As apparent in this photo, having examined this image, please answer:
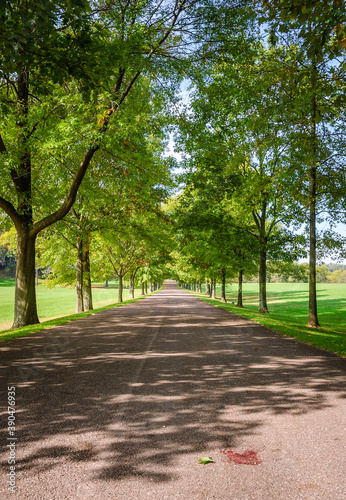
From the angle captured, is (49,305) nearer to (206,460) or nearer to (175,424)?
(175,424)

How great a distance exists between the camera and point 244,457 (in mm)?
2967

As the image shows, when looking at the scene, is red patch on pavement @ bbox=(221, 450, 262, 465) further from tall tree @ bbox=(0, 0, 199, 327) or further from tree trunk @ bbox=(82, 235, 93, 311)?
tree trunk @ bbox=(82, 235, 93, 311)

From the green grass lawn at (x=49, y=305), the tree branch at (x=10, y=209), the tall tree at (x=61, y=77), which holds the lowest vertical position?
the green grass lawn at (x=49, y=305)

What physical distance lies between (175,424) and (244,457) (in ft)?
3.11

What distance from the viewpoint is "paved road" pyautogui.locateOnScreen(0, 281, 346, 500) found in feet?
8.53

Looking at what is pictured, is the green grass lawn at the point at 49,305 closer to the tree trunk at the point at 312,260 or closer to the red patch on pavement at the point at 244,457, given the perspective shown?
the tree trunk at the point at 312,260

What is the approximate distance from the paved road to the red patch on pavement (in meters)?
0.01

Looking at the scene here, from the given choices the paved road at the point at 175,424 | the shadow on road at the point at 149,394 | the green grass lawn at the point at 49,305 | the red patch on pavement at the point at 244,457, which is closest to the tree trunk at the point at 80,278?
the green grass lawn at the point at 49,305

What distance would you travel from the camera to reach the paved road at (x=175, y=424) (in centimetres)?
260

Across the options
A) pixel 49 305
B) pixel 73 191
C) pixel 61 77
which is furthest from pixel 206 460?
pixel 49 305

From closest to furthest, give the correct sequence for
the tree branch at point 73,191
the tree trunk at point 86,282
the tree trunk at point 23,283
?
the tree branch at point 73,191
the tree trunk at point 23,283
the tree trunk at point 86,282

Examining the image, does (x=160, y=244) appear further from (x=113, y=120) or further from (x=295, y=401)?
(x=295, y=401)

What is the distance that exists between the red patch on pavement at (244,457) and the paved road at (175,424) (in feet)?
0.04

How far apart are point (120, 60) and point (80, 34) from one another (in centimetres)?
132
